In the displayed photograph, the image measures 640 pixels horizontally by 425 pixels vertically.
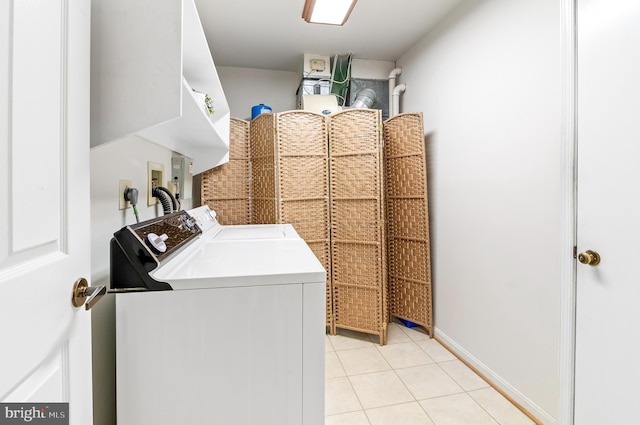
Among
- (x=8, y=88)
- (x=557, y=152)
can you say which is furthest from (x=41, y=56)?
(x=557, y=152)

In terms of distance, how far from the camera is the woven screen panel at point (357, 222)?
271 centimetres

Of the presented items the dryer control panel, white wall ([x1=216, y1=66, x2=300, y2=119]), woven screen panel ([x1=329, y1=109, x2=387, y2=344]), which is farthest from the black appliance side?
white wall ([x1=216, y1=66, x2=300, y2=119])

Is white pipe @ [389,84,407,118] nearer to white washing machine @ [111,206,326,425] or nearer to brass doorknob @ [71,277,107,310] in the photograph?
white washing machine @ [111,206,326,425]

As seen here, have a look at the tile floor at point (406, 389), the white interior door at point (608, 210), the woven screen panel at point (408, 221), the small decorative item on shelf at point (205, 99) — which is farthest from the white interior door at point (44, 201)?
the woven screen panel at point (408, 221)

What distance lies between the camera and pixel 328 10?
2188mm

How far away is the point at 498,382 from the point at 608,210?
1391mm

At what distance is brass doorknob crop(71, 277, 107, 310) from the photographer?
2.16ft

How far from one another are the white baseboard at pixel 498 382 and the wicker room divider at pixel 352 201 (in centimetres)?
24

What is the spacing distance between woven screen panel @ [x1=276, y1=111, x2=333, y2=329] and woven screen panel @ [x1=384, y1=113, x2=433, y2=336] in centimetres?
65

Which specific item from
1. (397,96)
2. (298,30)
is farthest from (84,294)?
(397,96)

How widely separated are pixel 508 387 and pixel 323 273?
69.8 inches

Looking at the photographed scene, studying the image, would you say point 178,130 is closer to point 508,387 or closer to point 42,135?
point 42,135

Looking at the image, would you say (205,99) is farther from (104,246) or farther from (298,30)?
(298,30)

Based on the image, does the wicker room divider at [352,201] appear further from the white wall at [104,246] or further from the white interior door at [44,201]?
the white interior door at [44,201]
